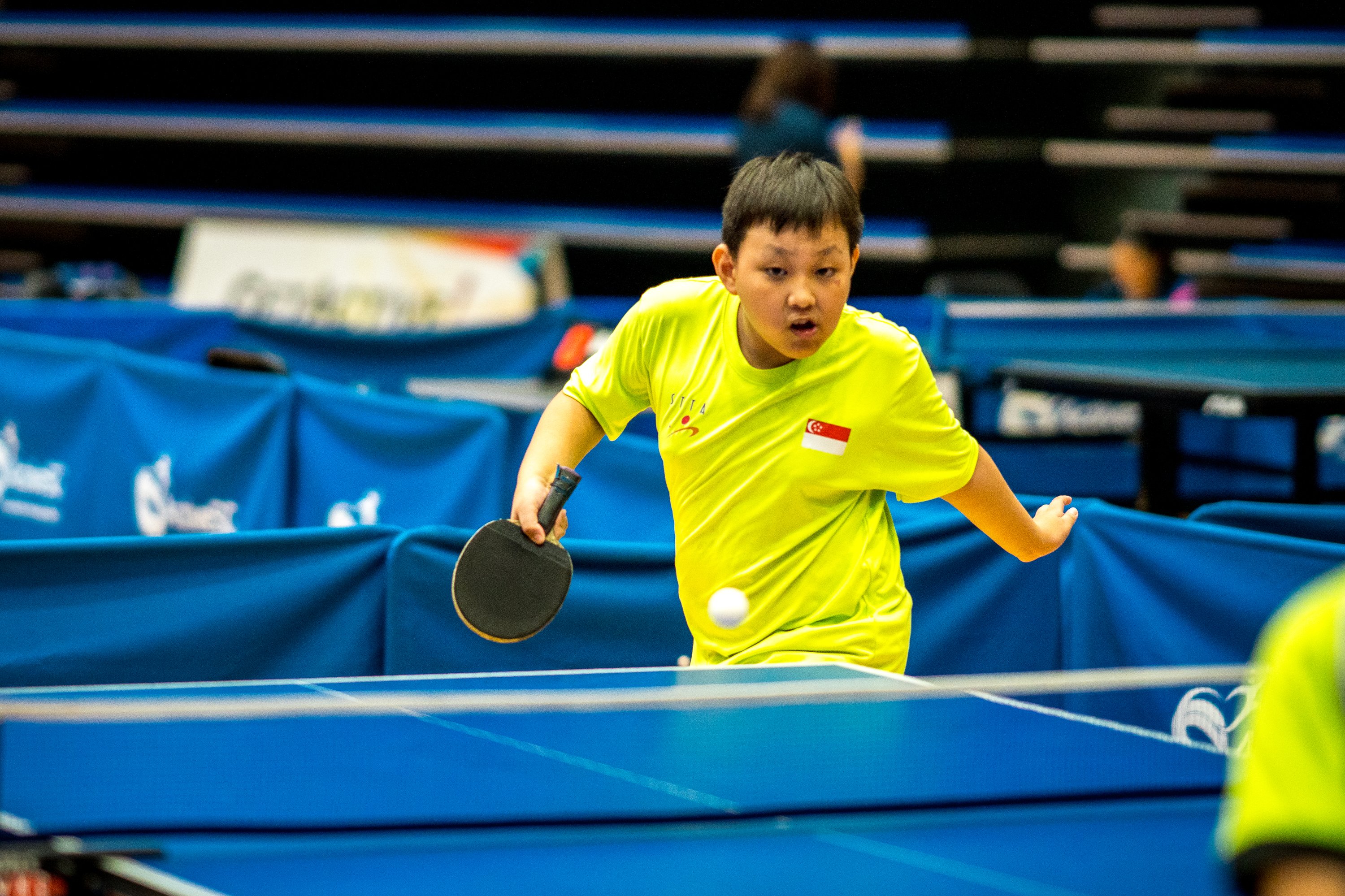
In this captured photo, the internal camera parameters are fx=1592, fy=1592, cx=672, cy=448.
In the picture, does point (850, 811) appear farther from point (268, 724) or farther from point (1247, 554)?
point (1247, 554)

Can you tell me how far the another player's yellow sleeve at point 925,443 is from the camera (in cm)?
271

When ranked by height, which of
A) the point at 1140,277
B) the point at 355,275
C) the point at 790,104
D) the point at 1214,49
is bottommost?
the point at 1140,277

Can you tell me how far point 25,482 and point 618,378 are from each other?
4489mm

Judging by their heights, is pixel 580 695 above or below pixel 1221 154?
below

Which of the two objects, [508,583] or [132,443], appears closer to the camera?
[508,583]

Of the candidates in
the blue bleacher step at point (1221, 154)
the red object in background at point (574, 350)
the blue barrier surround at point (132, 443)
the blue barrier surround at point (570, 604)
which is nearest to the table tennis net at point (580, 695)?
the blue barrier surround at point (570, 604)

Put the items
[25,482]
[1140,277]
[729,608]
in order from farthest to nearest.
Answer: [1140,277] → [25,482] → [729,608]

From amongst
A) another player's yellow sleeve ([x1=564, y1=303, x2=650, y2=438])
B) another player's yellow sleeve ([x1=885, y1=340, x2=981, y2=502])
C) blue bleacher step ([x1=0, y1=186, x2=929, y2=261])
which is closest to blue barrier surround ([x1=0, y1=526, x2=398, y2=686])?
another player's yellow sleeve ([x1=564, y1=303, x2=650, y2=438])

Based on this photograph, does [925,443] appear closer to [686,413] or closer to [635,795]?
[686,413]

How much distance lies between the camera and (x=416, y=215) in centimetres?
1304

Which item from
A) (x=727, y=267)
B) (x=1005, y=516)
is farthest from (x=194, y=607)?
(x=1005, y=516)

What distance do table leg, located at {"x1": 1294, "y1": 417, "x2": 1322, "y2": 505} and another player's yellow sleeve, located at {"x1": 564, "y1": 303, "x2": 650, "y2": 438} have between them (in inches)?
141

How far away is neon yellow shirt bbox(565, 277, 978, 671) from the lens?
8.92 ft

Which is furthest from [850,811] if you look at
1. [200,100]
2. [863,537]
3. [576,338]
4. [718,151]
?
[200,100]
